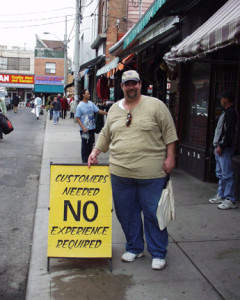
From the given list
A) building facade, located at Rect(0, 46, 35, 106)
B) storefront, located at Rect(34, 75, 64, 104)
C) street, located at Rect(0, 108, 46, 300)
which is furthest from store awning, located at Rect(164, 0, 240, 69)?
building facade, located at Rect(0, 46, 35, 106)

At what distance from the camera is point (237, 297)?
334 centimetres

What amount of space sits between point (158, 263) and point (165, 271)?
10 cm

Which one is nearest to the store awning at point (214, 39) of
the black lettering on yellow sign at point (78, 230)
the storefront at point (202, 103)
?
the storefront at point (202, 103)

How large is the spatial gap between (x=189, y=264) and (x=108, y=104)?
525 inches

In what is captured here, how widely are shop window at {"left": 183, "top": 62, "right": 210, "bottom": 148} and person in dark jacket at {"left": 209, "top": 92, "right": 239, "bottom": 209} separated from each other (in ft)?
5.45

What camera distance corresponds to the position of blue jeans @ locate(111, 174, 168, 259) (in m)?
3.76

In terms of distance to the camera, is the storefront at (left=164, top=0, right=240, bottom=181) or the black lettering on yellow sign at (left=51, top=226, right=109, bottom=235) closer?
the black lettering on yellow sign at (left=51, top=226, right=109, bottom=235)

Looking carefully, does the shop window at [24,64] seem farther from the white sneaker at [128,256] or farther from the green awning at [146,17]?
the white sneaker at [128,256]

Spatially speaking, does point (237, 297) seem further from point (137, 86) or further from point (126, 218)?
point (137, 86)

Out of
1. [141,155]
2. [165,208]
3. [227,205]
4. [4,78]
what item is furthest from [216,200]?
[4,78]

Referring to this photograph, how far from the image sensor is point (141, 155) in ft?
12.1

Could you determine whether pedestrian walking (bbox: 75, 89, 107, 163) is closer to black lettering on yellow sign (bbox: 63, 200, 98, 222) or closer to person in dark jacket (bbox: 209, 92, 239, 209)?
person in dark jacket (bbox: 209, 92, 239, 209)

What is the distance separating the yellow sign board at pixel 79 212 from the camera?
3.85m

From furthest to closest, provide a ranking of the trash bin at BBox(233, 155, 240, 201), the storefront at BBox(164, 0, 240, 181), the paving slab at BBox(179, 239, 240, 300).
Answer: the storefront at BBox(164, 0, 240, 181)
the trash bin at BBox(233, 155, 240, 201)
the paving slab at BBox(179, 239, 240, 300)
